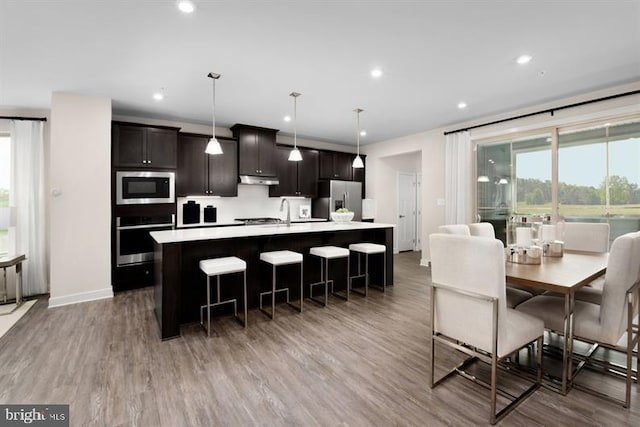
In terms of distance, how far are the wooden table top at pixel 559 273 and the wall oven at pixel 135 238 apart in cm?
457

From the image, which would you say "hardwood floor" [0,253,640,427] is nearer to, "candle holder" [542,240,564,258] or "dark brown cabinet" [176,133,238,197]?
"candle holder" [542,240,564,258]

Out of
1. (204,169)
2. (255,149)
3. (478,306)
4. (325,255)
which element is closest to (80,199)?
(204,169)

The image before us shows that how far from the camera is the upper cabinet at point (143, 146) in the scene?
422 cm

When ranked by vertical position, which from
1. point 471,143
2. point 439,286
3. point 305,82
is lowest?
point 439,286

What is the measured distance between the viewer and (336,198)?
634 centimetres

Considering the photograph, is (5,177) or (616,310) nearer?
(616,310)

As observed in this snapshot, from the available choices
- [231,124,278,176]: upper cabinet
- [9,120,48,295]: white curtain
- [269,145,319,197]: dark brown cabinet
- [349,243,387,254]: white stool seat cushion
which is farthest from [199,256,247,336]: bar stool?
[269,145,319,197]: dark brown cabinet

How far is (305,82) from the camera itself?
11.3 feet

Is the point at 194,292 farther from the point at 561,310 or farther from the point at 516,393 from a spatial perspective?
the point at 561,310

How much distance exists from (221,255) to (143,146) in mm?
2426

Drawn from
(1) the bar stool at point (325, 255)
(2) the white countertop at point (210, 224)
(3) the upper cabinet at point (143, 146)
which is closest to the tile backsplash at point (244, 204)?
(2) the white countertop at point (210, 224)

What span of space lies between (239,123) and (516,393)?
517 centimetres

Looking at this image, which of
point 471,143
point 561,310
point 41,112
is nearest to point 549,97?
point 471,143

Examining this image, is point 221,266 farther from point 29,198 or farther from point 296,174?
point 296,174
